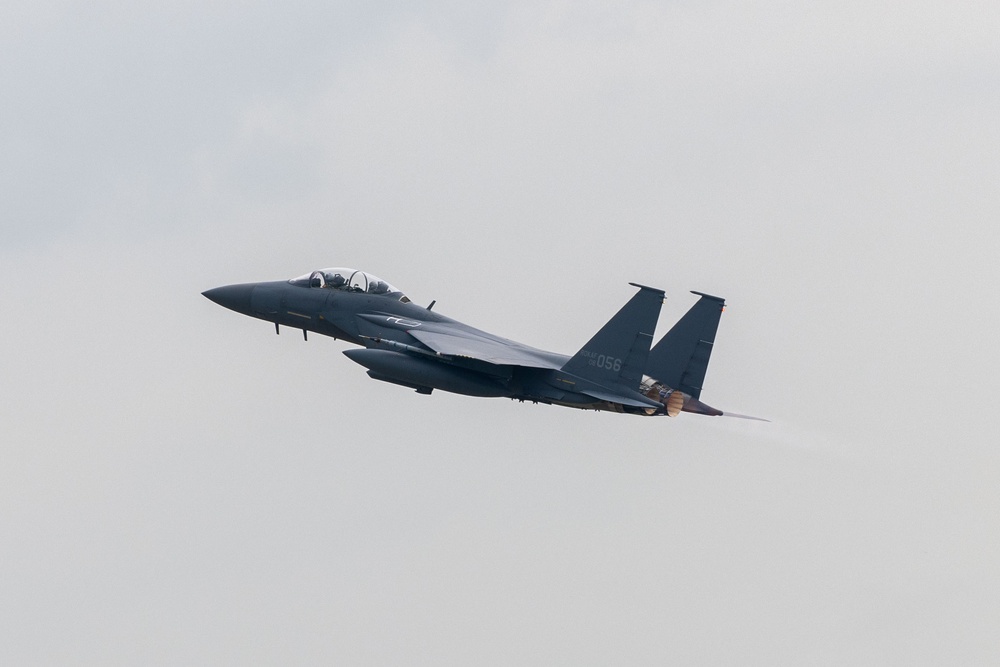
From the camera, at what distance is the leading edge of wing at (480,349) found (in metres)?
42.7

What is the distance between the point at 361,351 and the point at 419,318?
122 inches

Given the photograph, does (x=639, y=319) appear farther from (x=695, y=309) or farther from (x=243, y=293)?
(x=243, y=293)

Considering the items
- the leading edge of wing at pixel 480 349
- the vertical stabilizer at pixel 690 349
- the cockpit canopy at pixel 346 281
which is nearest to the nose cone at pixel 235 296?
the cockpit canopy at pixel 346 281

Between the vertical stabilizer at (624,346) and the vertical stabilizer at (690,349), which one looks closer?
the vertical stabilizer at (624,346)

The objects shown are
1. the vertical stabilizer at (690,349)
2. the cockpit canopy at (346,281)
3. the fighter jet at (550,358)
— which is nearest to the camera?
the fighter jet at (550,358)

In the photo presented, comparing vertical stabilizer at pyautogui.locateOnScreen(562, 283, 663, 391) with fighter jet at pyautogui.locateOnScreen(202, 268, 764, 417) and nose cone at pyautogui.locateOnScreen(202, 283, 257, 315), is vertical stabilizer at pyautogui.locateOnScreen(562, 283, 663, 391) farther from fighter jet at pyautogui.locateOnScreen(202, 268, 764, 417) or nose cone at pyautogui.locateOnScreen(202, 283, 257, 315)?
nose cone at pyautogui.locateOnScreen(202, 283, 257, 315)

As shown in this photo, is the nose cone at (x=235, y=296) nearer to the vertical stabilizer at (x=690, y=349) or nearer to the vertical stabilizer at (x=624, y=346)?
the vertical stabilizer at (x=624, y=346)

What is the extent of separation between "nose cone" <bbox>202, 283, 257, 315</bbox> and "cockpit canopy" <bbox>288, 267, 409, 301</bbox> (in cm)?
138

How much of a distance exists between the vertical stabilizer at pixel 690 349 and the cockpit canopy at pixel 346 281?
7.62m

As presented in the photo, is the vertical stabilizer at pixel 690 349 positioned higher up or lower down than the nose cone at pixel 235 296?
higher up

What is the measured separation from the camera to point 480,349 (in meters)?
43.8

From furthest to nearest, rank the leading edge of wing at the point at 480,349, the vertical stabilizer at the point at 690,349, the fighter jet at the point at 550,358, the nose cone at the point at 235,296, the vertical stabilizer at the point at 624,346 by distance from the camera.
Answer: the nose cone at the point at 235,296 → the vertical stabilizer at the point at 690,349 → the leading edge of wing at the point at 480,349 → the fighter jet at the point at 550,358 → the vertical stabilizer at the point at 624,346

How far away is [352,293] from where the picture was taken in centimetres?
4738

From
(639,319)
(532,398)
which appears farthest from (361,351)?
(639,319)
